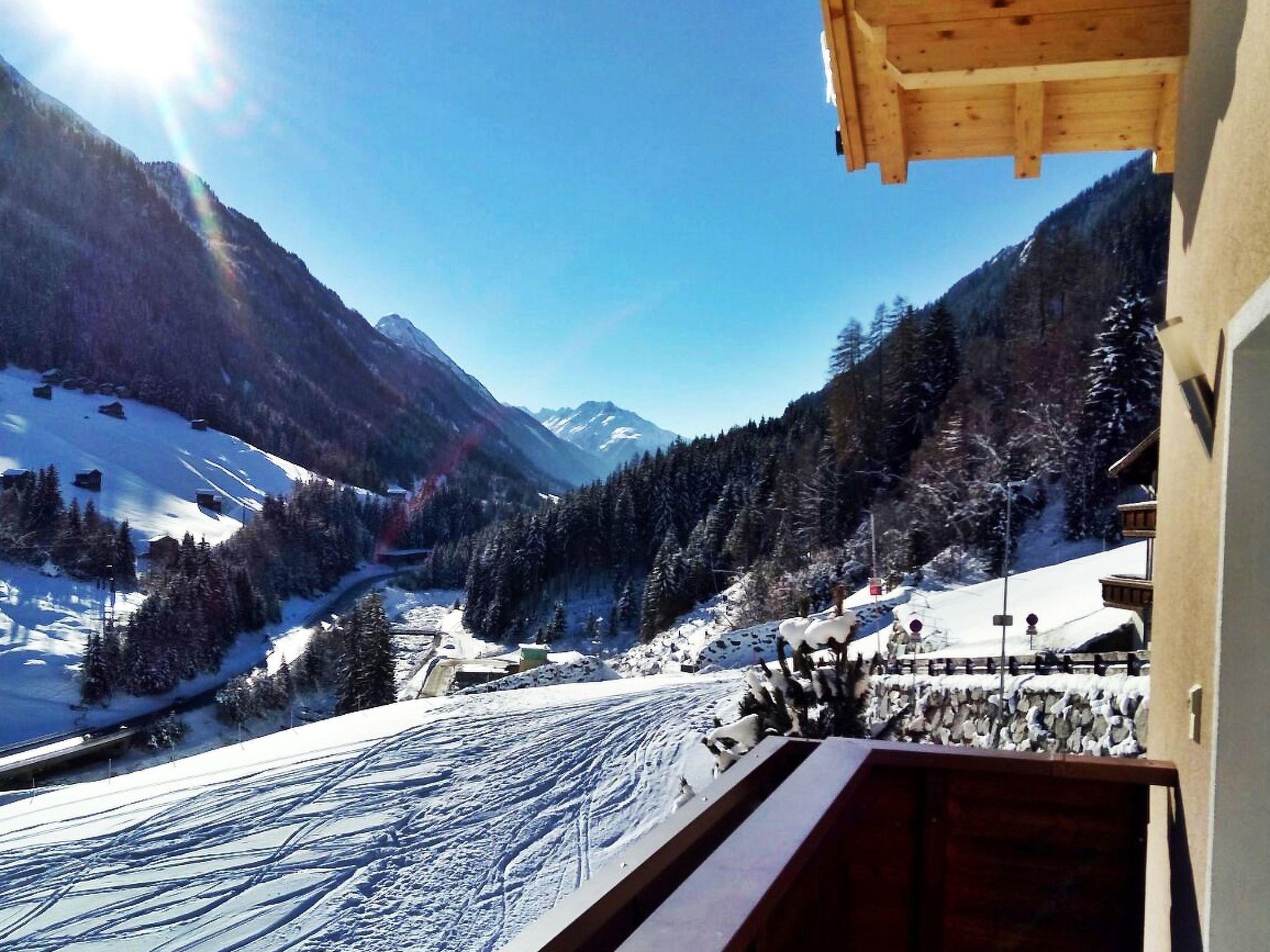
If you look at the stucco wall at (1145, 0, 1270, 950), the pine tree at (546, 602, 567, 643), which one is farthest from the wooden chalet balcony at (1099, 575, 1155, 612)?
the pine tree at (546, 602, 567, 643)

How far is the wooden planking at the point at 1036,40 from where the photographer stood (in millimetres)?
2119

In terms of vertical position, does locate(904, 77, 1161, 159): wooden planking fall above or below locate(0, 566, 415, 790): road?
A: above

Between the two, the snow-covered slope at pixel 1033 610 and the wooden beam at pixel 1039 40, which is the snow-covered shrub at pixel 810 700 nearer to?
the wooden beam at pixel 1039 40

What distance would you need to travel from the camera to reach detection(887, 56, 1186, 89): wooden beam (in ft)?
7.01

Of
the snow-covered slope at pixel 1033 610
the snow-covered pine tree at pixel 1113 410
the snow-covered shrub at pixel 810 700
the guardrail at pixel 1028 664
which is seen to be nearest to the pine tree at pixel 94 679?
the snow-covered slope at pixel 1033 610

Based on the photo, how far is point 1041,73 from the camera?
2.20 m

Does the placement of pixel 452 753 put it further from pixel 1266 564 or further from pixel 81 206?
pixel 81 206

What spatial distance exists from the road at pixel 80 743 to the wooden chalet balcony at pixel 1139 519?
3320 centimetres

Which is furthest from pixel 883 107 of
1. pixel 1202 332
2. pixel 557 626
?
pixel 557 626

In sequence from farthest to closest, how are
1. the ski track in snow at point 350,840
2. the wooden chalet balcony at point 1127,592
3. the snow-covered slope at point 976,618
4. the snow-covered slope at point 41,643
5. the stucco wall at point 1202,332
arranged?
the snow-covered slope at point 41,643 < the snow-covered slope at point 976,618 < the wooden chalet balcony at point 1127,592 < the ski track in snow at point 350,840 < the stucco wall at point 1202,332

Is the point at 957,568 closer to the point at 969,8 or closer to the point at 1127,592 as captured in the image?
the point at 1127,592

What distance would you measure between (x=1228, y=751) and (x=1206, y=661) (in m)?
0.22

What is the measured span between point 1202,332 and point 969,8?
118 centimetres

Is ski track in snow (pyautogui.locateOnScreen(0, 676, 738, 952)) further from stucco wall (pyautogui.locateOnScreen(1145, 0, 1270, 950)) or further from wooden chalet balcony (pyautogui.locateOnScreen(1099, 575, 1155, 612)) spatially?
wooden chalet balcony (pyautogui.locateOnScreen(1099, 575, 1155, 612))
